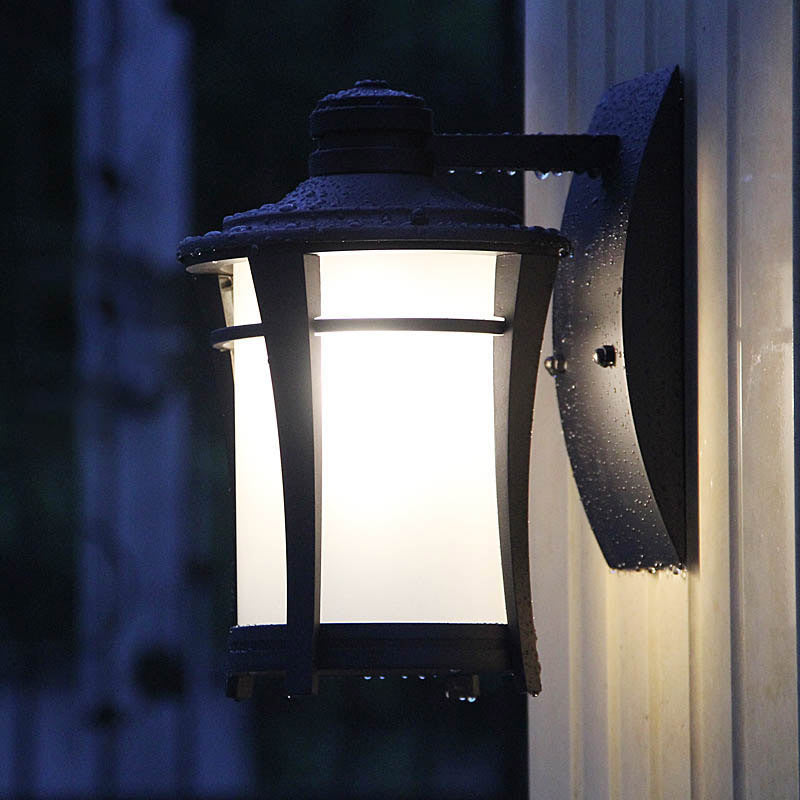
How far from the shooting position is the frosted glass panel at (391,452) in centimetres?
101

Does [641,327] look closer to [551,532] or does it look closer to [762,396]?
[762,396]

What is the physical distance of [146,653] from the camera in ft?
8.84

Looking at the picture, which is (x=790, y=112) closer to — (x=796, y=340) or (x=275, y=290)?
(x=796, y=340)

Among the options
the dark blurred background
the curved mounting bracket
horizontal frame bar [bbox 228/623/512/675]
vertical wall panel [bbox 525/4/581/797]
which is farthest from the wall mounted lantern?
the dark blurred background

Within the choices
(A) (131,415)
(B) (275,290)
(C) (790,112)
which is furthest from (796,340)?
(A) (131,415)

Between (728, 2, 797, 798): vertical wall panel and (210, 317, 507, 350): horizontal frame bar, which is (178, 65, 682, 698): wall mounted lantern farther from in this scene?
(728, 2, 797, 798): vertical wall panel

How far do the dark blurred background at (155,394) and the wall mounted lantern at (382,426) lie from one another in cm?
161

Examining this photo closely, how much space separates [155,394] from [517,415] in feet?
5.78

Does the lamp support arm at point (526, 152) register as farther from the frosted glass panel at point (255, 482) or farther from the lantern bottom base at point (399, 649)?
the lantern bottom base at point (399, 649)

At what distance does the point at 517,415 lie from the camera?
1.02 m

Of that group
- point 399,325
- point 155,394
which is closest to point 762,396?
point 399,325

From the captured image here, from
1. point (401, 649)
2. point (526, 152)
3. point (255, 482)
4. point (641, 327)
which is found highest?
point (526, 152)

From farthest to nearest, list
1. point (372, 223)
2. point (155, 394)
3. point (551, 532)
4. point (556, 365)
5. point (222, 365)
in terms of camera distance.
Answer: point (155, 394) < point (551, 532) < point (556, 365) < point (222, 365) < point (372, 223)

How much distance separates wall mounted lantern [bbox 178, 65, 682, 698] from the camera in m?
0.98
